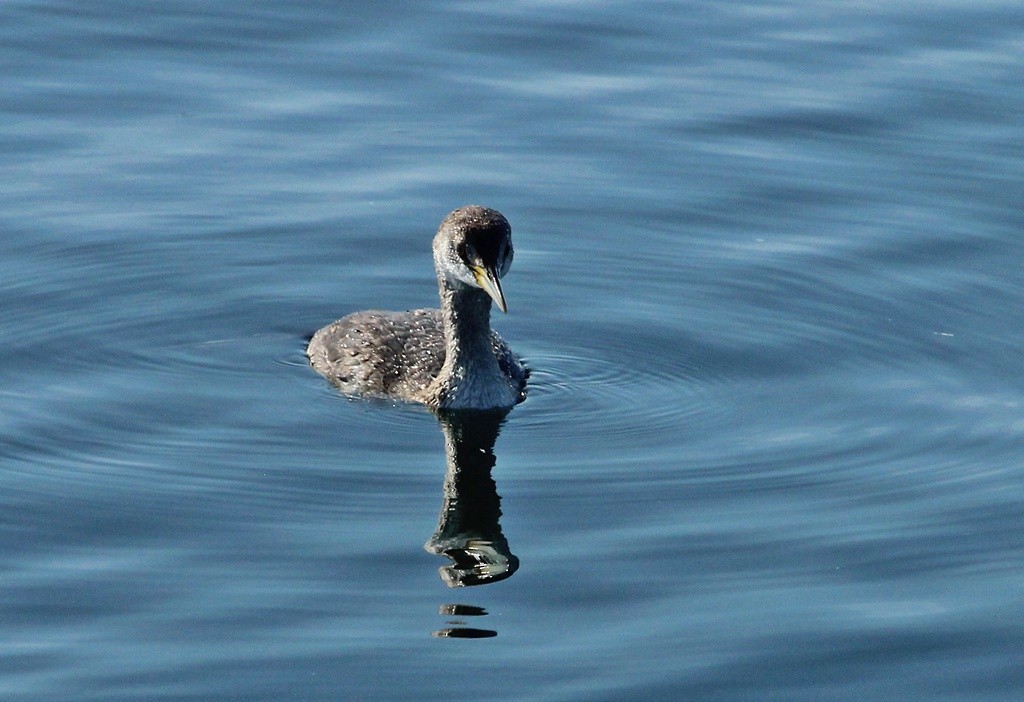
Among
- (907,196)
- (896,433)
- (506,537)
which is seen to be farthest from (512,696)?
(907,196)

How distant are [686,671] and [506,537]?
1929 mm

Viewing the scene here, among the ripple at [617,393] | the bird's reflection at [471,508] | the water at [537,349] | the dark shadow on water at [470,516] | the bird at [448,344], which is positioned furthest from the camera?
the ripple at [617,393]

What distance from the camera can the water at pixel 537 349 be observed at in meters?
10.7

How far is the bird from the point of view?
1348 cm

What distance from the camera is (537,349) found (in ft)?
49.8

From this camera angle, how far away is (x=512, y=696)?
10.2m

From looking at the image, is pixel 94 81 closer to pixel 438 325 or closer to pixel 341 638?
pixel 438 325

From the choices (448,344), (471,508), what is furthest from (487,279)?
(471,508)

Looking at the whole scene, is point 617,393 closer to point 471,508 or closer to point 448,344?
point 448,344

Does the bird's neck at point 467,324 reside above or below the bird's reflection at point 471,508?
above

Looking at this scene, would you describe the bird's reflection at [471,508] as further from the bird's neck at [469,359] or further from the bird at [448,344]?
the bird at [448,344]

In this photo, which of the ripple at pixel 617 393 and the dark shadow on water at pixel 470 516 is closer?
the dark shadow on water at pixel 470 516

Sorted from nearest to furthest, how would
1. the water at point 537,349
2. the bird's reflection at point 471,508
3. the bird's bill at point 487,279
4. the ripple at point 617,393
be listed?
the water at point 537,349 → the bird's reflection at point 471,508 → the bird's bill at point 487,279 → the ripple at point 617,393

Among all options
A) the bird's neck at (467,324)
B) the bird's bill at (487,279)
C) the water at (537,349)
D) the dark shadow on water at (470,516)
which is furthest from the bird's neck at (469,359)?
the bird's bill at (487,279)
